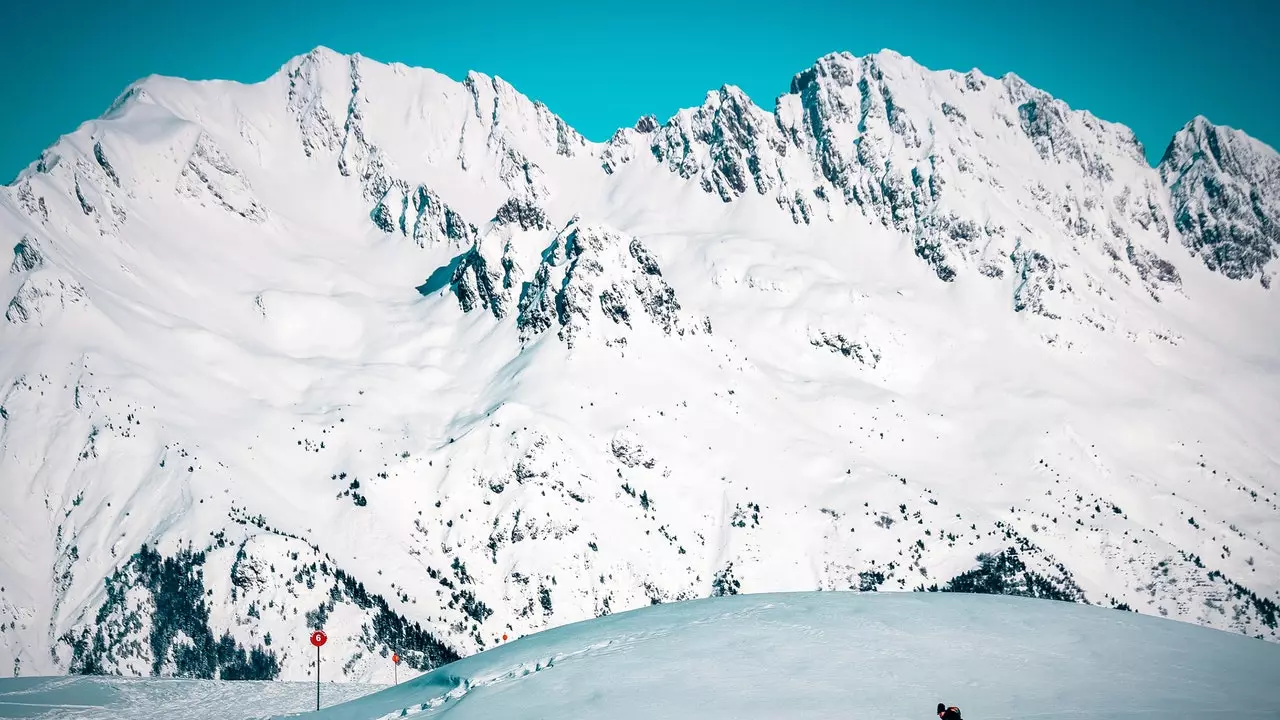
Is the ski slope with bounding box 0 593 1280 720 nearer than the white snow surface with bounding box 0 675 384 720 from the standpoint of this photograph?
Yes

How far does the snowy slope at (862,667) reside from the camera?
2394cm

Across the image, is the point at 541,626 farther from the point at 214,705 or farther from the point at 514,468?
the point at 214,705

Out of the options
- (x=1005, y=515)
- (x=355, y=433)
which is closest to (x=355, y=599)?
(x=355, y=433)

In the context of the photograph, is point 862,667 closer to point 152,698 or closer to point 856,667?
point 856,667

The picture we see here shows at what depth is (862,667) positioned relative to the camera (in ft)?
86.0

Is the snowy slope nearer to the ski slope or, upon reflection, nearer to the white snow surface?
the ski slope

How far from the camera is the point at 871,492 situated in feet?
623

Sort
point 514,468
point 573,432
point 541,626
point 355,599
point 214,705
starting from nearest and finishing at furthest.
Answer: point 214,705
point 355,599
point 541,626
point 514,468
point 573,432

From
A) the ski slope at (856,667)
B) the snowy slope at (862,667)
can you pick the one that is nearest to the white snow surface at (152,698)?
the snowy slope at (862,667)

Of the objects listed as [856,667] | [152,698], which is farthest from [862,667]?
[152,698]

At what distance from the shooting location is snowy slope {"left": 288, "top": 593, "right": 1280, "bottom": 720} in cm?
2394

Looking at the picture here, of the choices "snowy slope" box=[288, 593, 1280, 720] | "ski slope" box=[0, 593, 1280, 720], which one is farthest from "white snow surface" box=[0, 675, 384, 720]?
"ski slope" box=[0, 593, 1280, 720]

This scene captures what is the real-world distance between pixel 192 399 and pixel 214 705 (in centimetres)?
15543

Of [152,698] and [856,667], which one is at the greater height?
[152,698]
